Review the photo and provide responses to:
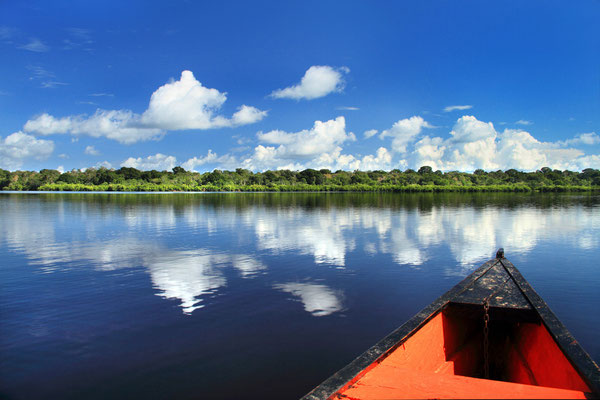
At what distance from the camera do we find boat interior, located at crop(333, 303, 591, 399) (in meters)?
2.77

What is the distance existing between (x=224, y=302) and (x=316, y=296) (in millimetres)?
2174

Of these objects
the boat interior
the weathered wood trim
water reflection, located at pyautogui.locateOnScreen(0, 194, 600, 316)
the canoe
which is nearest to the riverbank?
water reflection, located at pyautogui.locateOnScreen(0, 194, 600, 316)

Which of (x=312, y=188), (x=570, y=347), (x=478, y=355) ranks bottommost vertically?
(x=478, y=355)

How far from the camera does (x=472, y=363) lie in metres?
5.08

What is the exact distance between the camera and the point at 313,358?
549cm

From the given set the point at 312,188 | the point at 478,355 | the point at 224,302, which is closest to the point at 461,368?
the point at 478,355

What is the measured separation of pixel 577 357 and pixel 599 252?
14.8 meters

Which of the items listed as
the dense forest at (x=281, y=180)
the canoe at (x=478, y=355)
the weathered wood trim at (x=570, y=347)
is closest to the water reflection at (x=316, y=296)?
the canoe at (x=478, y=355)

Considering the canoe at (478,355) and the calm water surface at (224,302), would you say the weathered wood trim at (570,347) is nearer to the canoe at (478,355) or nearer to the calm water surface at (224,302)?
the canoe at (478,355)

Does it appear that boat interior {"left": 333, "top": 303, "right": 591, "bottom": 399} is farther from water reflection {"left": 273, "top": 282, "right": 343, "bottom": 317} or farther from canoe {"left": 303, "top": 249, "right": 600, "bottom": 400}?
water reflection {"left": 273, "top": 282, "right": 343, "bottom": 317}

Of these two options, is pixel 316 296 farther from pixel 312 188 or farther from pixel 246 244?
pixel 312 188

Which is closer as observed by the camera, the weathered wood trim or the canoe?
the canoe

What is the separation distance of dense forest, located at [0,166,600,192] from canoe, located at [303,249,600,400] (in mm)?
118356

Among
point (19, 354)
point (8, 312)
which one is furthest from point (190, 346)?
point (8, 312)
